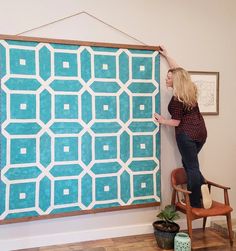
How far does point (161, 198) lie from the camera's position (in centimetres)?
293

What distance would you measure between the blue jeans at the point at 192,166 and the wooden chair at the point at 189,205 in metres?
0.08

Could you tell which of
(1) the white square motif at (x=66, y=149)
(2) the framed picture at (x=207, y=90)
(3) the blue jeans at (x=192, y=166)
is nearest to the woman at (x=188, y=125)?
(3) the blue jeans at (x=192, y=166)

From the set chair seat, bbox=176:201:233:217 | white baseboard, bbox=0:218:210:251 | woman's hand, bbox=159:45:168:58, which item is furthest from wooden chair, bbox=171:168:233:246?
woman's hand, bbox=159:45:168:58

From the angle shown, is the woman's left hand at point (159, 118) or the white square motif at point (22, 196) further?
the woman's left hand at point (159, 118)

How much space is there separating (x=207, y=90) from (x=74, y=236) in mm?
2020

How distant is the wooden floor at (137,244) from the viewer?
2.53 metres

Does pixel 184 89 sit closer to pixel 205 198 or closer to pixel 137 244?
pixel 205 198

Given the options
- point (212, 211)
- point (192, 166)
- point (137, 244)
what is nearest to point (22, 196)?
point (137, 244)

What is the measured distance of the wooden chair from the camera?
253 centimetres

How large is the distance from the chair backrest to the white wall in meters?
0.07

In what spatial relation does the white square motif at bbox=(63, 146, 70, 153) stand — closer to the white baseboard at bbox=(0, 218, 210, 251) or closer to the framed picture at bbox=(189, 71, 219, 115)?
the white baseboard at bbox=(0, 218, 210, 251)

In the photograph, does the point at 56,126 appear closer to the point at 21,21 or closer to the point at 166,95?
the point at 21,21

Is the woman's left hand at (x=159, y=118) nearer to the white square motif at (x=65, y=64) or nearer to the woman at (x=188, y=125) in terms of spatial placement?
the woman at (x=188, y=125)

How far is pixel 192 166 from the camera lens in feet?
8.84
